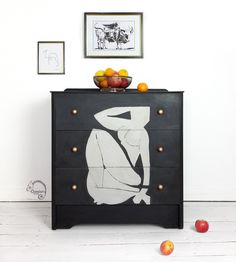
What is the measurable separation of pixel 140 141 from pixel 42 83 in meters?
1.18

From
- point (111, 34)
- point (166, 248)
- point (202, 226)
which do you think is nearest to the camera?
point (166, 248)

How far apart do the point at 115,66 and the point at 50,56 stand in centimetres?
55

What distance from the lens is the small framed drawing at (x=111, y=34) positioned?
3.18 m

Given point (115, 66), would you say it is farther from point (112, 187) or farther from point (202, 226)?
point (202, 226)

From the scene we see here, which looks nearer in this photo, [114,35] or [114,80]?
[114,80]

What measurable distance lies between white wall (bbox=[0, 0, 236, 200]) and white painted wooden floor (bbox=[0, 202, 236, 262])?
632 mm

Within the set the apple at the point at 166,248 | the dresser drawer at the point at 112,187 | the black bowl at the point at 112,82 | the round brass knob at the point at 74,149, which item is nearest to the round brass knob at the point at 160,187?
the dresser drawer at the point at 112,187

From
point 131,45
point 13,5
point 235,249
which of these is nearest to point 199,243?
point 235,249

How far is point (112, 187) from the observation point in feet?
8.12

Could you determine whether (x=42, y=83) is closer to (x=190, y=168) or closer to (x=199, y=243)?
(x=190, y=168)

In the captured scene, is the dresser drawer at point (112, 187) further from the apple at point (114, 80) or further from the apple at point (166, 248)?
the apple at point (114, 80)

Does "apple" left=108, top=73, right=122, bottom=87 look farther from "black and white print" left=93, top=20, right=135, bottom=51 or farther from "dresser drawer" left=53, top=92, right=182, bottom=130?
"black and white print" left=93, top=20, right=135, bottom=51

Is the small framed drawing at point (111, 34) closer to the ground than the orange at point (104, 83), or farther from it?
farther from it

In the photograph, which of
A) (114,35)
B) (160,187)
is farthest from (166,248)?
(114,35)
